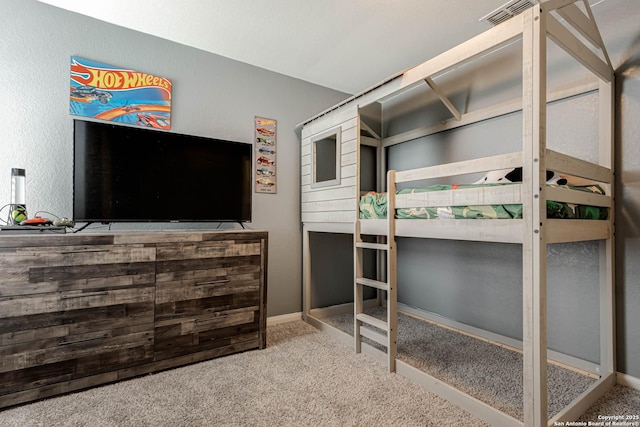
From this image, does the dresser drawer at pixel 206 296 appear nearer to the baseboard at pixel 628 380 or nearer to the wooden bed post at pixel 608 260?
the wooden bed post at pixel 608 260

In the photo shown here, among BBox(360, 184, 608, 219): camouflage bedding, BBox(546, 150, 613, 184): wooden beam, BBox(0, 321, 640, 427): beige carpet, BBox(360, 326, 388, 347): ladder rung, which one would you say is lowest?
BBox(0, 321, 640, 427): beige carpet

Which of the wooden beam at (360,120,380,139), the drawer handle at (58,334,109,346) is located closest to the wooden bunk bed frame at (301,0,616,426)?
the wooden beam at (360,120,380,139)

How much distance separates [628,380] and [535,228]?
135 centimetres

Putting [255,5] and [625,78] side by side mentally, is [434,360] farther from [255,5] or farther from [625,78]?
[255,5]

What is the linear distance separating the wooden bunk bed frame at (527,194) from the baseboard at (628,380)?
6 cm

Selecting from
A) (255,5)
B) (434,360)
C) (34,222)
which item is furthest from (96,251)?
(434,360)

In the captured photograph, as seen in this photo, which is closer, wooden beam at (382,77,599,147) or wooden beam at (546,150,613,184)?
wooden beam at (546,150,613,184)

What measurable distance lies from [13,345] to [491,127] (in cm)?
332

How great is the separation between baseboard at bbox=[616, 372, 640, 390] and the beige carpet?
2.5 inches

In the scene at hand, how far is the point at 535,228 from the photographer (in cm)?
129

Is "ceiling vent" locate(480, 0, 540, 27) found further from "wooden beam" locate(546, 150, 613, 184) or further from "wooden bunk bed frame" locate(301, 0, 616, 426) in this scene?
"wooden beam" locate(546, 150, 613, 184)

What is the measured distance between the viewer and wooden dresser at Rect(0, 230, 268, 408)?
5.21ft

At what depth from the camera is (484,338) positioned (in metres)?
2.46

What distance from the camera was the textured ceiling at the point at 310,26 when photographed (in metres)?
1.98
